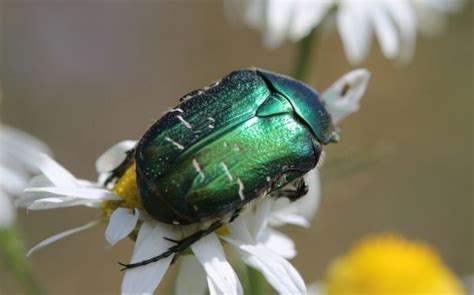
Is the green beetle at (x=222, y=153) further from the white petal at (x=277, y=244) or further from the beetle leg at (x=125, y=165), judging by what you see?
the white petal at (x=277, y=244)

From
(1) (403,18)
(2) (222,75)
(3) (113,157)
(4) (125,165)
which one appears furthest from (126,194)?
(2) (222,75)

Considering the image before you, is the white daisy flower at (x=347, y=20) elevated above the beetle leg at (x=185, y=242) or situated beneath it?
situated beneath

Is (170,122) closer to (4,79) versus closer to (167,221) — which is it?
(167,221)

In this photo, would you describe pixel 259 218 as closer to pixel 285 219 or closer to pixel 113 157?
pixel 285 219

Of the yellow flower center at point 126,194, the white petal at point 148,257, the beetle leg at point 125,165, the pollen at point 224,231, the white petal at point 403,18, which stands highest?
the beetle leg at point 125,165

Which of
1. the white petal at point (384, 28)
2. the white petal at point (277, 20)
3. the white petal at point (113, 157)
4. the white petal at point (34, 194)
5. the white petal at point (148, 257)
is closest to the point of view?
the white petal at point (148, 257)

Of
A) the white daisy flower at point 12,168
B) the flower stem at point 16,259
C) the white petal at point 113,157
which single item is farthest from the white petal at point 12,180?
the white petal at point 113,157

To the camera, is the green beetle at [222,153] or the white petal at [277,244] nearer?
the green beetle at [222,153]
